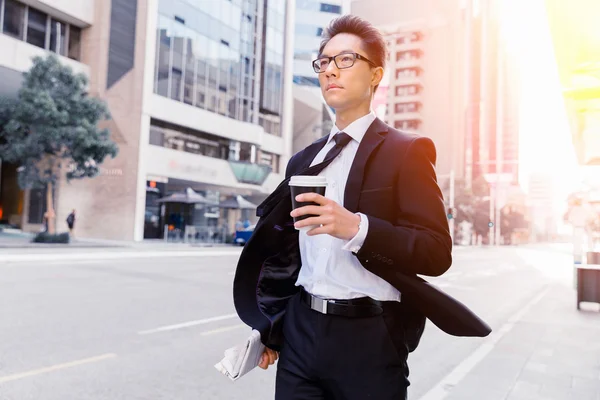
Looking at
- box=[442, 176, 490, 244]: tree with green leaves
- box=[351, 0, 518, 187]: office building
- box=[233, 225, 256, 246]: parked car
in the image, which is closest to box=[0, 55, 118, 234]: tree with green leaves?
box=[233, 225, 256, 246]: parked car

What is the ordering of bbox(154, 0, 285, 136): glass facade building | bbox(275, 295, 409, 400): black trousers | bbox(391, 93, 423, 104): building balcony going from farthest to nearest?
1. bbox(391, 93, 423, 104): building balcony
2. bbox(154, 0, 285, 136): glass facade building
3. bbox(275, 295, 409, 400): black trousers

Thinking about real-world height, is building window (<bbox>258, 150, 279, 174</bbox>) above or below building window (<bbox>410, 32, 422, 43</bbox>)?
below

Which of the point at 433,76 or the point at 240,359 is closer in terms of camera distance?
the point at 240,359

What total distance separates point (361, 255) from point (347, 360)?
1.28 feet

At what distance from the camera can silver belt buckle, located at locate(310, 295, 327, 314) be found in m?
1.78

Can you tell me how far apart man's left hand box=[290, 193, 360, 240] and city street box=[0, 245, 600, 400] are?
339 centimetres

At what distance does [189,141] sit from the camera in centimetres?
3453

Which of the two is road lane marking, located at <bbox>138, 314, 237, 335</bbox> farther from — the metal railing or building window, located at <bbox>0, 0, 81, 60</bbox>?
building window, located at <bbox>0, 0, 81, 60</bbox>

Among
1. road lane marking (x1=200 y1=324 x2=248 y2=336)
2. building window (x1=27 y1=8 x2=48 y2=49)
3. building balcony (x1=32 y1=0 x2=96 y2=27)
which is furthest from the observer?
building balcony (x1=32 y1=0 x2=96 y2=27)

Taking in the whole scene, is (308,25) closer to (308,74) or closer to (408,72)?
(308,74)

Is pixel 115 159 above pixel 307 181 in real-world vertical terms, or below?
above

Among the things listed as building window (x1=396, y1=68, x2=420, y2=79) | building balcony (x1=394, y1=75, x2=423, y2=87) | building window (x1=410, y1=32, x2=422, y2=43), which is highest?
building window (x1=410, y1=32, x2=422, y2=43)

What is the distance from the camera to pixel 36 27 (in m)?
26.9

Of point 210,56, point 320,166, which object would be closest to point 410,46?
point 210,56
